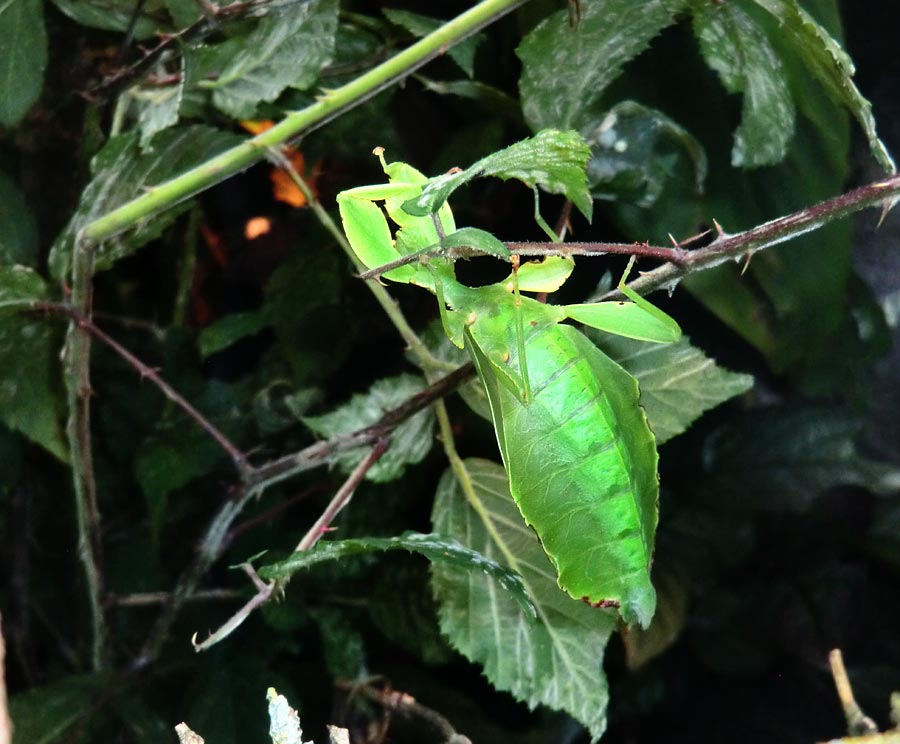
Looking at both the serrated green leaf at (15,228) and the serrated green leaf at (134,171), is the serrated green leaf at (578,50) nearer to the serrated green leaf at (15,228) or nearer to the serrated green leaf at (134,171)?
the serrated green leaf at (134,171)

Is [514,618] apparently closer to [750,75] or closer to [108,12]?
[750,75]

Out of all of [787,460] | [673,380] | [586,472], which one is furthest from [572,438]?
[787,460]

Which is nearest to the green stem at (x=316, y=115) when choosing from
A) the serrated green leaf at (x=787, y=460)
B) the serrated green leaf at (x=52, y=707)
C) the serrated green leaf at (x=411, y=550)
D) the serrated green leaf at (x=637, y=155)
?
the serrated green leaf at (x=637, y=155)

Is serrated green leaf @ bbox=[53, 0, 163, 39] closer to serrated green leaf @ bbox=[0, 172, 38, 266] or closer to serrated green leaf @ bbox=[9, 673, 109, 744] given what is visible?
serrated green leaf @ bbox=[0, 172, 38, 266]

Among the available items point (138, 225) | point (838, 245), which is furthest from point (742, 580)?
point (138, 225)

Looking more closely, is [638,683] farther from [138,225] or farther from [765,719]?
[138,225]

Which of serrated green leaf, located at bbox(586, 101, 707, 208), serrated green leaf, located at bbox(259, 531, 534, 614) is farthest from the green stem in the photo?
serrated green leaf, located at bbox(259, 531, 534, 614)
